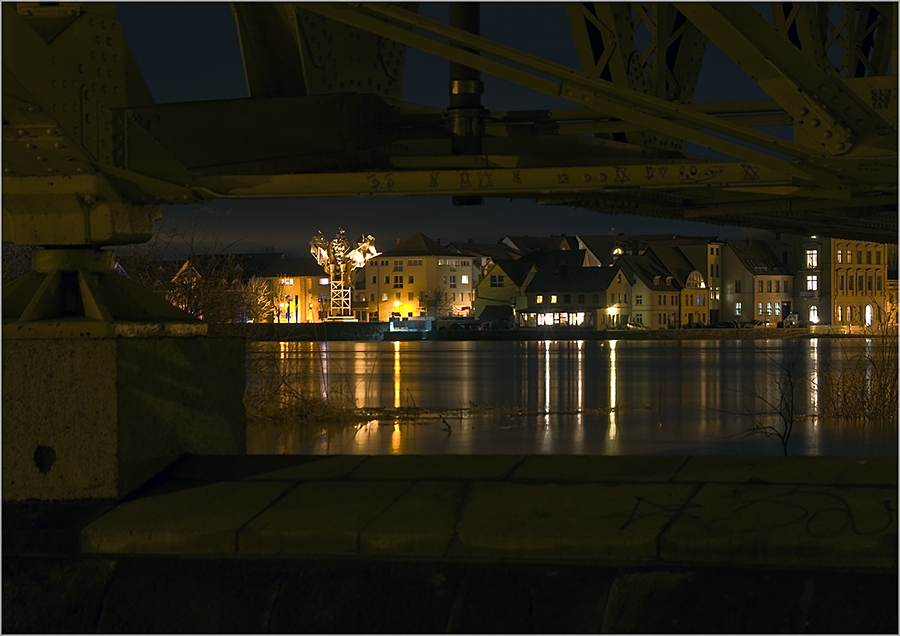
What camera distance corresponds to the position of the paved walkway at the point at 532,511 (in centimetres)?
637

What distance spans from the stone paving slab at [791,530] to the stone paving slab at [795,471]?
0.79 feet

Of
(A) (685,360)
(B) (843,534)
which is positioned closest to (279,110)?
(B) (843,534)

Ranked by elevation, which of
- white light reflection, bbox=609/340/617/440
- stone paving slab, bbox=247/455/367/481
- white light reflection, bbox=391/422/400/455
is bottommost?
white light reflection, bbox=609/340/617/440

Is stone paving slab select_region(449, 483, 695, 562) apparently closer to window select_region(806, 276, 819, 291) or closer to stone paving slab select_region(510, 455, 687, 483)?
stone paving slab select_region(510, 455, 687, 483)

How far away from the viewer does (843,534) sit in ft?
20.6

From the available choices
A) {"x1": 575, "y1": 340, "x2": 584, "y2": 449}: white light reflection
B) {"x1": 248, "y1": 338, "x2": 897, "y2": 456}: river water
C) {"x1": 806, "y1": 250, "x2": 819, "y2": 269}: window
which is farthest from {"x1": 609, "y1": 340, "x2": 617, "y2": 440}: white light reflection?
{"x1": 806, "y1": 250, "x2": 819, "y2": 269}: window

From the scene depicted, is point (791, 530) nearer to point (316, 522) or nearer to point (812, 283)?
point (316, 522)

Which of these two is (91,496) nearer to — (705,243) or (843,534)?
(843,534)

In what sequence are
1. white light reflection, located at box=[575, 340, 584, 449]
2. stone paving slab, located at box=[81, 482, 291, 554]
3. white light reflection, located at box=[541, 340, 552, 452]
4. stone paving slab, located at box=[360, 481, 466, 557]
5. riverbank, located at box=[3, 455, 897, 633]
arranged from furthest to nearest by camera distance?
white light reflection, located at box=[575, 340, 584, 449] < white light reflection, located at box=[541, 340, 552, 452] < stone paving slab, located at box=[81, 482, 291, 554] < stone paving slab, located at box=[360, 481, 466, 557] < riverbank, located at box=[3, 455, 897, 633]

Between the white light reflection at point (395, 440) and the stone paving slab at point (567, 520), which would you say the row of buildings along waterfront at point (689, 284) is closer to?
the white light reflection at point (395, 440)

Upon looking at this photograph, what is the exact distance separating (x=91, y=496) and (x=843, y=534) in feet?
14.2

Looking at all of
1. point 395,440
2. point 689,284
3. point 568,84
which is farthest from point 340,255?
point 568,84

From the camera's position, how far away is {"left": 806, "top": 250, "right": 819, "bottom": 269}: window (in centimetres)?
15825

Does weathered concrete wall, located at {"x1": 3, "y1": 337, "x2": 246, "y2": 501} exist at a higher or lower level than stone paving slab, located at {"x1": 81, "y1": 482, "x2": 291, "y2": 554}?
higher
